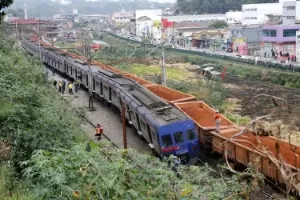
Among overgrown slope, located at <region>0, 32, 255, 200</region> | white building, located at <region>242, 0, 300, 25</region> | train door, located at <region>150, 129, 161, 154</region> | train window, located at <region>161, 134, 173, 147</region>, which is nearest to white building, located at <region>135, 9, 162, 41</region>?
white building, located at <region>242, 0, 300, 25</region>

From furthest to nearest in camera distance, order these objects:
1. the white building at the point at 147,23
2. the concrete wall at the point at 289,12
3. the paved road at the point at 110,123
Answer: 1. the white building at the point at 147,23
2. the concrete wall at the point at 289,12
3. the paved road at the point at 110,123

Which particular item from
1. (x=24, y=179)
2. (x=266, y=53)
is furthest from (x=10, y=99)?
(x=266, y=53)

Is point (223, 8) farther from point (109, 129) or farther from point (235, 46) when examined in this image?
point (109, 129)

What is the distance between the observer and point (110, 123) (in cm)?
2309

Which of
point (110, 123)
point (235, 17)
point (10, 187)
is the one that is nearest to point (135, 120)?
point (110, 123)

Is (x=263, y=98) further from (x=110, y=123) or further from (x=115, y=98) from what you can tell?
(x=110, y=123)

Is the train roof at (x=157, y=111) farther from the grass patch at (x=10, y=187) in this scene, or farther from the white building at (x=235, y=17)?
the white building at (x=235, y=17)

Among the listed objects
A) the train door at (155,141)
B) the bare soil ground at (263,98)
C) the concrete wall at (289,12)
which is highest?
the concrete wall at (289,12)

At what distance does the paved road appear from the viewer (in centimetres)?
1928

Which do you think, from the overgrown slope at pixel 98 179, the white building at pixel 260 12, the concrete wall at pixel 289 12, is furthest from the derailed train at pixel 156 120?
the white building at pixel 260 12

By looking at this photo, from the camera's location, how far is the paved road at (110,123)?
19281 mm

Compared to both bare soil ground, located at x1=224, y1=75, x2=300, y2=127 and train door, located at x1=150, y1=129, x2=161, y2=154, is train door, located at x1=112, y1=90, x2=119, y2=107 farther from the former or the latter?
bare soil ground, located at x1=224, y1=75, x2=300, y2=127

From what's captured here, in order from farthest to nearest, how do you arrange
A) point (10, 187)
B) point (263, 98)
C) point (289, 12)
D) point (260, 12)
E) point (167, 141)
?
point (260, 12), point (289, 12), point (263, 98), point (167, 141), point (10, 187)

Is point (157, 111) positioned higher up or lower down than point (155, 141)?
higher up
